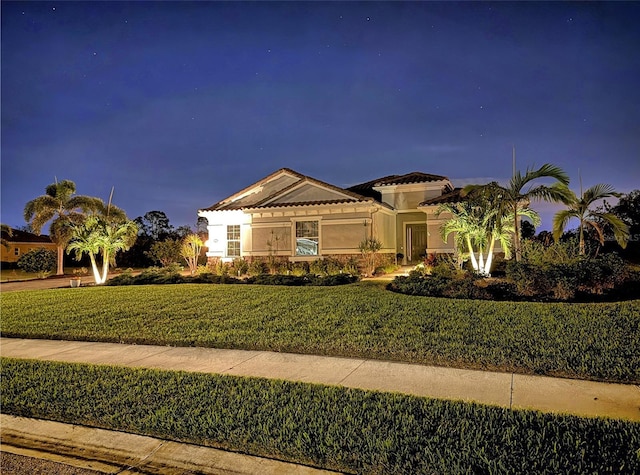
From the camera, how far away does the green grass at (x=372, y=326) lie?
6008mm

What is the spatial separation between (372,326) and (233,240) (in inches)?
635

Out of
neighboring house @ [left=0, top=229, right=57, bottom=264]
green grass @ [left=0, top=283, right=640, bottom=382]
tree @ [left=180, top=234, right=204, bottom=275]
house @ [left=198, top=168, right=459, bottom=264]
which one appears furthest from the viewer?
neighboring house @ [left=0, top=229, right=57, bottom=264]

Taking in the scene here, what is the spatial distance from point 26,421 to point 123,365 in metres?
1.77

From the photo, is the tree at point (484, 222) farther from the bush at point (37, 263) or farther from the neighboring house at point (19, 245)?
the neighboring house at point (19, 245)

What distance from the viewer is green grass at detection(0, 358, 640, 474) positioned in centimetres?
339

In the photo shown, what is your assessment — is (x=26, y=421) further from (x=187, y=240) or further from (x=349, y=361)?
(x=187, y=240)

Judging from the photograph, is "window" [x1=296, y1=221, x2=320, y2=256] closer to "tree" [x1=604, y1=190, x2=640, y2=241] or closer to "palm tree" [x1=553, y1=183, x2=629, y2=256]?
"palm tree" [x1=553, y1=183, x2=629, y2=256]

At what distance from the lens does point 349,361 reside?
6328mm

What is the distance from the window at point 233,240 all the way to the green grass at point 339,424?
1736cm

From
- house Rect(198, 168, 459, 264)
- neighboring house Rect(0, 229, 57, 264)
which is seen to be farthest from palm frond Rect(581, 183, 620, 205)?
neighboring house Rect(0, 229, 57, 264)

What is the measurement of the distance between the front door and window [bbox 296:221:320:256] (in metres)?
5.38

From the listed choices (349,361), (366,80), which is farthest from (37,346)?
(366,80)

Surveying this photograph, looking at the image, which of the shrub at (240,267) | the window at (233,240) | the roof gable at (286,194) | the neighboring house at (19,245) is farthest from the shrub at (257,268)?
the neighboring house at (19,245)

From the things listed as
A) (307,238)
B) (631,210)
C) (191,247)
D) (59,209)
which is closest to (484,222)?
(307,238)
